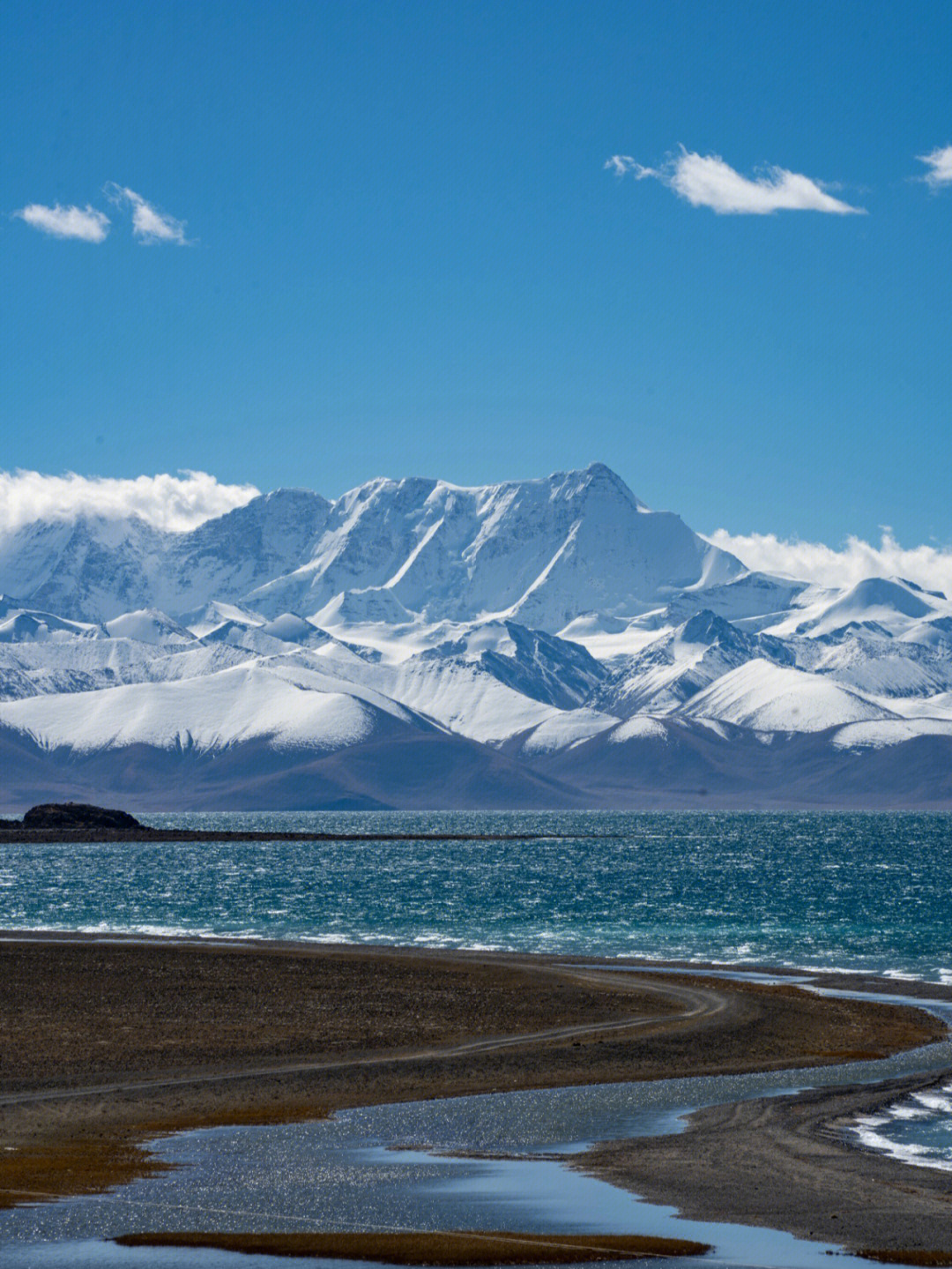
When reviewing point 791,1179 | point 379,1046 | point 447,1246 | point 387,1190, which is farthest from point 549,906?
point 447,1246

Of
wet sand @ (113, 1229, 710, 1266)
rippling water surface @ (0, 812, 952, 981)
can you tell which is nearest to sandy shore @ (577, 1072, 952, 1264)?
wet sand @ (113, 1229, 710, 1266)

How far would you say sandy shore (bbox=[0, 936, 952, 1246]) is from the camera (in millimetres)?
25062

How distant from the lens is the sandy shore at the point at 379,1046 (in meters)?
25.1

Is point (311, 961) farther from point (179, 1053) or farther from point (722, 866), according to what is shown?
point (722, 866)

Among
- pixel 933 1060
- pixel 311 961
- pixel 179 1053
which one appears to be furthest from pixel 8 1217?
pixel 311 961

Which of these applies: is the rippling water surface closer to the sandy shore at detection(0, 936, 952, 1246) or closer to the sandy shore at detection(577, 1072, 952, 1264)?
the sandy shore at detection(0, 936, 952, 1246)

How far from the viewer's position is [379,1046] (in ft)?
128

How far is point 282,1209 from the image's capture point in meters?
21.7

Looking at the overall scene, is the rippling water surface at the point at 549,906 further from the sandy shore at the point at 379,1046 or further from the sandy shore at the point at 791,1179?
the sandy shore at the point at 791,1179

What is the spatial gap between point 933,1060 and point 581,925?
50113mm

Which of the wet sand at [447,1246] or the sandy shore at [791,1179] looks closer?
the wet sand at [447,1246]

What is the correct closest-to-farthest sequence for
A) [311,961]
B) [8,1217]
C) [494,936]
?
[8,1217], [311,961], [494,936]

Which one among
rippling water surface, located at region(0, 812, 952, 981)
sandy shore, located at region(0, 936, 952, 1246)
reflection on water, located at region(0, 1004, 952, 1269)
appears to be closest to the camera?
reflection on water, located at region(0, 1004, 952, 1269)

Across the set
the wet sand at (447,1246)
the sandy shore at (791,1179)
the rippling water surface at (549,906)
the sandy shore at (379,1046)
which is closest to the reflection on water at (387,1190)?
the wet sand at (447,1246)
